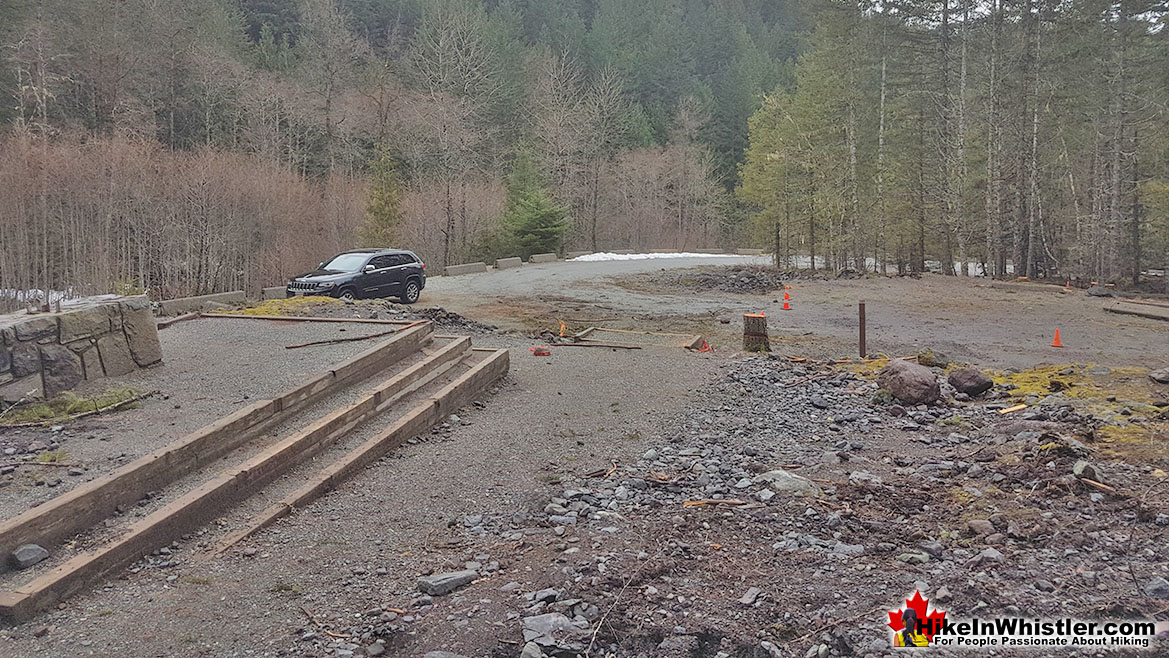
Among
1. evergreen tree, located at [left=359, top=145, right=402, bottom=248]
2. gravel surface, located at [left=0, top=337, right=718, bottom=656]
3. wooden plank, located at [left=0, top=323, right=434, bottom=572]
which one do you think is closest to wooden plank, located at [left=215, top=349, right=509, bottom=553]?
gravel surface, located at [left=0, top=337, right=718, bottom=656]

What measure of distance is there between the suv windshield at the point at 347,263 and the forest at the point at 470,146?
501 cm

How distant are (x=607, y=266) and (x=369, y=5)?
117ft

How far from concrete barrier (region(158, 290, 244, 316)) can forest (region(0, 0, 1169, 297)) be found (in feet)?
4.77

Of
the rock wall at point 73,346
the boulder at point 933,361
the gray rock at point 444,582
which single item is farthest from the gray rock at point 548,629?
the boulder at point 933,361

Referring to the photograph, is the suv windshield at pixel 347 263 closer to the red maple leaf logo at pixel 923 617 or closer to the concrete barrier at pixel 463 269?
the concrete barrier at pixel 463 269

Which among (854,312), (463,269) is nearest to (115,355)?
(854,312)

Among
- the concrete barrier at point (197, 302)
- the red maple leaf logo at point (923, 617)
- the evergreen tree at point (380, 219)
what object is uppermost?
the evergreen tree at point (380, 219)

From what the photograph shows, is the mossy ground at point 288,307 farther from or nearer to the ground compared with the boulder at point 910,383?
farther from the ground

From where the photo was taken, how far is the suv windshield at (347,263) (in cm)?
1956

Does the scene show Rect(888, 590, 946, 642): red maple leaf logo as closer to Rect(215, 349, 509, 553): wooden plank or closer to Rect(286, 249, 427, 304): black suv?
Rect(215, 349, 509, 553): wooden plank

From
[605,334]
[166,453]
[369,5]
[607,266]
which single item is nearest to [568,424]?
[166,453]

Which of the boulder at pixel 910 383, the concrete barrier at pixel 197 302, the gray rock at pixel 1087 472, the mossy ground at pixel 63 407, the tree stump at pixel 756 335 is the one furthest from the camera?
the concrete barrier at pixel 197 302

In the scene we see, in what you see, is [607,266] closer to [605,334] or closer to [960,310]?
[960,310]

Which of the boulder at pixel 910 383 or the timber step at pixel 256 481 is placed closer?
the timber step at pixel 256 481
